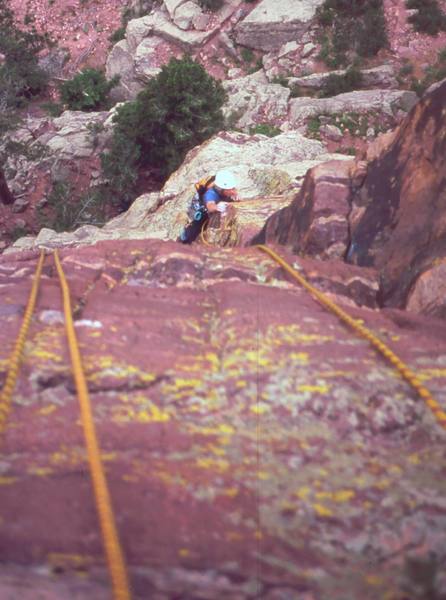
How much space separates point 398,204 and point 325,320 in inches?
75.5

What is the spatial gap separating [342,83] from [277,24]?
6.22 meters

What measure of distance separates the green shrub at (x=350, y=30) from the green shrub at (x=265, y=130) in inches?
309

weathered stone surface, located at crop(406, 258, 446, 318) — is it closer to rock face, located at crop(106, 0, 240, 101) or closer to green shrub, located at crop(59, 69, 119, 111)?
green shrub, located at crop(59, 69, 119, 111)

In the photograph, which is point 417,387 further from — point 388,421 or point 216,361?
point 216,361

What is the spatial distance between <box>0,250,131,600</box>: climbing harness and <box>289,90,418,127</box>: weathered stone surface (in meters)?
18.2

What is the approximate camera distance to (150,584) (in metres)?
1.91

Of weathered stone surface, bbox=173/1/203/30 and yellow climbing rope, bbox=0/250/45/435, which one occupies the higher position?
weathered stone surface, bbox=173/1/203/30

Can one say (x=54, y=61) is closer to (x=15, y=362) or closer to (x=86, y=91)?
(x=86, y=91)

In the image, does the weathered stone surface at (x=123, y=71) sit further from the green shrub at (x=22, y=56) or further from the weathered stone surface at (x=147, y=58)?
the green shrub at (x=22, y=56)

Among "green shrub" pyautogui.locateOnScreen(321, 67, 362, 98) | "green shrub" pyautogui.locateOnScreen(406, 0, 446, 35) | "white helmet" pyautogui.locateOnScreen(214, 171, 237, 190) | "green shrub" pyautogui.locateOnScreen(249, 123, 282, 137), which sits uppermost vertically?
"green shrub" pyautogui.locateOnScreen(406, 0, 446, 35)

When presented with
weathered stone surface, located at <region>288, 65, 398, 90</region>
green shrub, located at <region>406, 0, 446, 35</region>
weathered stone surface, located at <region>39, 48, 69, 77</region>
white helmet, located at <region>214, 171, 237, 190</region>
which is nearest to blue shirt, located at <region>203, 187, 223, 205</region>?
white helmet, located at <region>214, 171, 237, 190</region>

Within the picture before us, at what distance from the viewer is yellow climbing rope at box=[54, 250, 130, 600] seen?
1813mm

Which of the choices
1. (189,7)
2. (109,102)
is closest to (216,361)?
(109,102)

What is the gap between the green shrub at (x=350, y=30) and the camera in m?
26.3
